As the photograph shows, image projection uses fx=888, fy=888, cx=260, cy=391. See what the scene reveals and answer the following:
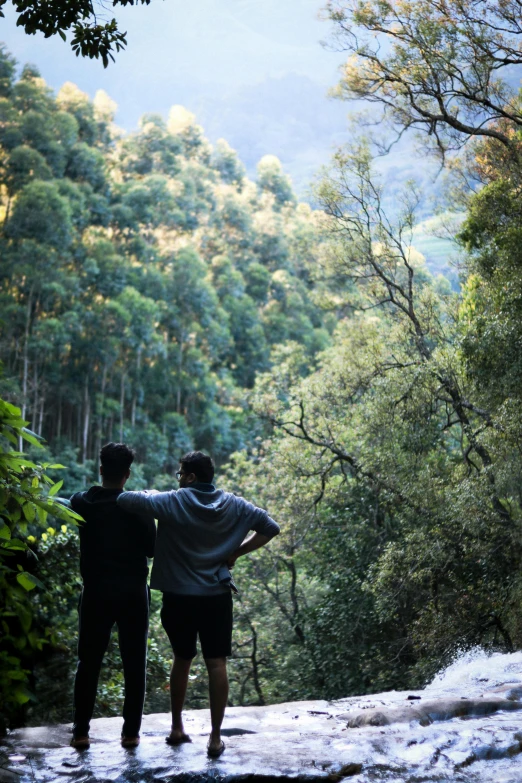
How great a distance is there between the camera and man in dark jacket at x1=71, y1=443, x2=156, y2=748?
14.6ft

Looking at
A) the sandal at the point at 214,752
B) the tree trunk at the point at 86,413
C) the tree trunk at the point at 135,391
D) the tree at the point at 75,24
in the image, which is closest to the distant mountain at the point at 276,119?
the tree trunk at the point at 135,391

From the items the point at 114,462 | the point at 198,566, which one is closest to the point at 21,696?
the point at 198,566

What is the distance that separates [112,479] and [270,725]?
2.09 meters

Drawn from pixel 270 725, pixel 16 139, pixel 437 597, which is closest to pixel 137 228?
pixel 16 139

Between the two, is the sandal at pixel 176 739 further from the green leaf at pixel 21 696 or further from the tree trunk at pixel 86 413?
the tree trunk at pixel 86 413

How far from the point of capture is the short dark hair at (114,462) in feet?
14.7

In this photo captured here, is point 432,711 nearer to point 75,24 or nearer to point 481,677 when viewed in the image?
point 481,677

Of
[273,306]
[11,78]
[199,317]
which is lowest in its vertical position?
[199,317]

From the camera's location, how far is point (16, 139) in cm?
3572

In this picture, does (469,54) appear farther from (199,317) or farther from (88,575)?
(199,317)

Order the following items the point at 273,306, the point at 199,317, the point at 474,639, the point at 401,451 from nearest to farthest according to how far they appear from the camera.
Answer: the point at 474,639
the point at 401,451
the point at 199,317
the point at 273,306

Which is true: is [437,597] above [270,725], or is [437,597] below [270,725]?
above

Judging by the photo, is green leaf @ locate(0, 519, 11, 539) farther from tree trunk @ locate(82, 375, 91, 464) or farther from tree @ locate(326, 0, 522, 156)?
tree trunk @ locate(82, 375, 91, 464)

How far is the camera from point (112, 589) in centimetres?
443
